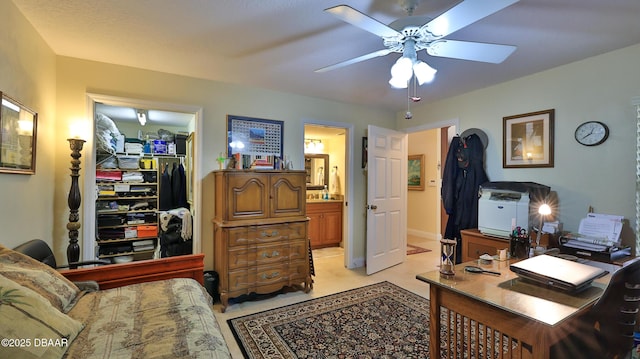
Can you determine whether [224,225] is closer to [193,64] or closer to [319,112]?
[193,64]

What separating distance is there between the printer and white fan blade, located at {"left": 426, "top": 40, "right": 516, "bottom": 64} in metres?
1.46

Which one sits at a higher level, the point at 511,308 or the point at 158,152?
the point at 158,152

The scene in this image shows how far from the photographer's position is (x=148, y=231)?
439 centimetres

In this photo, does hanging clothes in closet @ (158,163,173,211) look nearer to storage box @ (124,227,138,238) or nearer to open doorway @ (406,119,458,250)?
Result: storage box @ (124,227,138,238)

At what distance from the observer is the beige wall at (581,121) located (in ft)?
7.45

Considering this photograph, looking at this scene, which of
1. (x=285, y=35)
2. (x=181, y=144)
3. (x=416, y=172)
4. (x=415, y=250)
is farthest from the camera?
(x=416, y=172)

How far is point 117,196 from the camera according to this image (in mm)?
4266

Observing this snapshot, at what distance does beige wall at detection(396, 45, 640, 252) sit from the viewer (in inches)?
89.4

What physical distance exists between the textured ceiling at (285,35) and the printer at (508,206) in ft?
3.71

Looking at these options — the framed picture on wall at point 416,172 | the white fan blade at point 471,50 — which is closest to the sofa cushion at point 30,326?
the white fan blade at point 471,50

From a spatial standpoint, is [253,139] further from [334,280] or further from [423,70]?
[423,70]

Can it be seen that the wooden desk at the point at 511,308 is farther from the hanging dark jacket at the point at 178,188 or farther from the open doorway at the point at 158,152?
the hanging dark jacket at the point at 178,188

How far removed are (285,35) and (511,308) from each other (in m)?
2.09

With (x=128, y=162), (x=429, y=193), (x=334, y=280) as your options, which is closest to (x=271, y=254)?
(x=334, y=280)
